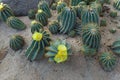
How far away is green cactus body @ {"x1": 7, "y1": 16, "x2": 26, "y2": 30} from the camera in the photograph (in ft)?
13.9

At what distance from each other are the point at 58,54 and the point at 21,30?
1.18 metres

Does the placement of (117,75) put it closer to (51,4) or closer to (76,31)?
(76,31)

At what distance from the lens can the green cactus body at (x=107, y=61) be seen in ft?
12.1

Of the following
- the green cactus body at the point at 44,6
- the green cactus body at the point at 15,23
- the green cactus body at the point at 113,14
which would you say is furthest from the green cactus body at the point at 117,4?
the green cactus body at the point at 15,23

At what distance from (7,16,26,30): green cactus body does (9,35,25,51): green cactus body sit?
38cm

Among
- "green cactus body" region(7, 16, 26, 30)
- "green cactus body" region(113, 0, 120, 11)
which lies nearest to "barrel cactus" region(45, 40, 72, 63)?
"green cactus body" region(7, 16, 26, 30)

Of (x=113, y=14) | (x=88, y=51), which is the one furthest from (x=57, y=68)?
(x=113, y=14)

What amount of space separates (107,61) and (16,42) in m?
1.53

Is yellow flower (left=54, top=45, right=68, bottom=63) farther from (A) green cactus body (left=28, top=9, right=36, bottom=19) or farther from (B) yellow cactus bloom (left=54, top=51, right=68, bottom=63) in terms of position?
(A) green cactus body (left=28, top=9, right=36, bottom=19)

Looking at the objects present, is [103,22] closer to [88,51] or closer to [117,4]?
[117,4]

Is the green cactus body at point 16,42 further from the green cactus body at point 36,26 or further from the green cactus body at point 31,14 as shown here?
the green cactus body at point 31,14

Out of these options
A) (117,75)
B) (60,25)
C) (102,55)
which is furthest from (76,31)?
(117,75)

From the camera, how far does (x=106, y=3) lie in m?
4.96

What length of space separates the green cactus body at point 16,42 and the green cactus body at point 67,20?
0.72m
